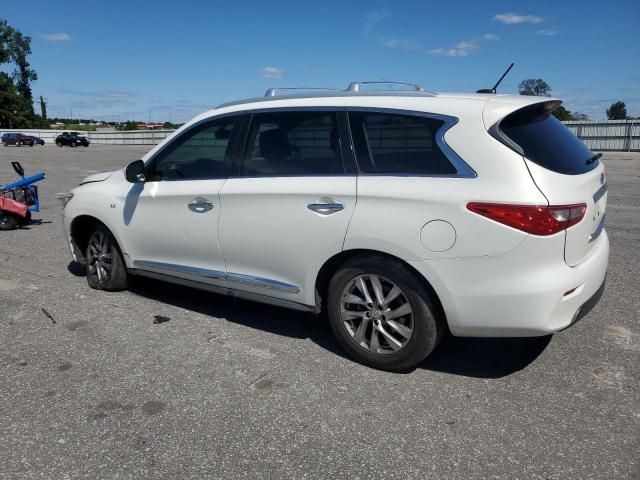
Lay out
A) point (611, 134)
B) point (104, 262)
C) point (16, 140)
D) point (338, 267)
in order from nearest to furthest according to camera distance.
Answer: point (338, 267) → point (104, 262) → point (611, 134) → point (16, 140)

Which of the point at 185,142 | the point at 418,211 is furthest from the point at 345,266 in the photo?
the point at 185,142

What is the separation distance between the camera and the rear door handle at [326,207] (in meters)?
3.42

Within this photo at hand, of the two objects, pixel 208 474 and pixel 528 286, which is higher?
pixel 528 286

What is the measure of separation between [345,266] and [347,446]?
3.78ft

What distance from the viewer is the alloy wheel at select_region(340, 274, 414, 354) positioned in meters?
3.36

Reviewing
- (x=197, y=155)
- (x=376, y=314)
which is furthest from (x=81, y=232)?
(x=376, y=314)

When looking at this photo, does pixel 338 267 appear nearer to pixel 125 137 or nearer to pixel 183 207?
pixel 183 207

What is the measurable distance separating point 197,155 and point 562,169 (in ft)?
8.74

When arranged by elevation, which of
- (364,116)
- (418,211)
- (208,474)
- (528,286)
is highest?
(364,116)

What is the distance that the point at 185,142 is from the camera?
4.39 meters

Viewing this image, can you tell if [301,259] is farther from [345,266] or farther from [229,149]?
[229,149]

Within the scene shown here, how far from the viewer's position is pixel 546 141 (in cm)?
326

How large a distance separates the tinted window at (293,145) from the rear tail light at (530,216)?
→ 1.00 meters

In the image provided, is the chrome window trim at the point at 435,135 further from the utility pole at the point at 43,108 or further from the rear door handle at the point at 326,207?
the utility pole at the point at 43,108
